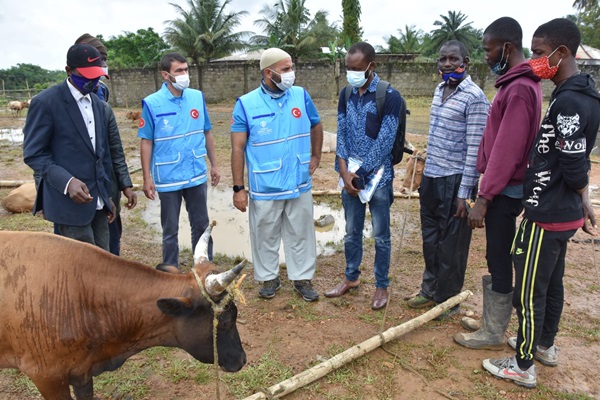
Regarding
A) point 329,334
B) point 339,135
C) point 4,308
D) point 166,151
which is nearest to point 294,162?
point 339,135

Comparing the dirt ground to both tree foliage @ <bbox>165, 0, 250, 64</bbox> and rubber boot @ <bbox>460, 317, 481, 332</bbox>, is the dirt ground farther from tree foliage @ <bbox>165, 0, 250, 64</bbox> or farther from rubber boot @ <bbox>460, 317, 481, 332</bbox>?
tree foliage @ <bbox>165, 0, 250, 64</bbox>

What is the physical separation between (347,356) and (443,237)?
4.59 ft

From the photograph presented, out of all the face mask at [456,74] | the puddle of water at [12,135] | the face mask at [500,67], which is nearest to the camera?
the face mask at [500,67]

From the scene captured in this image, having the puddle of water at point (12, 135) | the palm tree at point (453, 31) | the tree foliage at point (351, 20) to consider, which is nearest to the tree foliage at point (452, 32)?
the palm tree at point (453, 31)

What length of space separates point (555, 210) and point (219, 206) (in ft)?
19.4

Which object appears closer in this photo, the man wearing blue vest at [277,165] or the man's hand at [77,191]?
the man's hand at [77,191]

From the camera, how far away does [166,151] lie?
15.2 ft

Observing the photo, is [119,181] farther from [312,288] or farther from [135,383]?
[312,288]

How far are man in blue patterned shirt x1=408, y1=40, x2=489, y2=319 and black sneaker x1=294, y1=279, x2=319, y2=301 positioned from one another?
119 cm

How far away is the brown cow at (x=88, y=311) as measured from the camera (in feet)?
8.19

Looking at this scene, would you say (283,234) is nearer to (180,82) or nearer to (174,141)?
(174,141)

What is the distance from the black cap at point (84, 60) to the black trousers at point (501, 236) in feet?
10.5

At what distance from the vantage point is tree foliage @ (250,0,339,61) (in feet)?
109

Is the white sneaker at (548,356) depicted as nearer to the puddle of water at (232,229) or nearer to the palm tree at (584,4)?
the puddle of water at (232,229)
